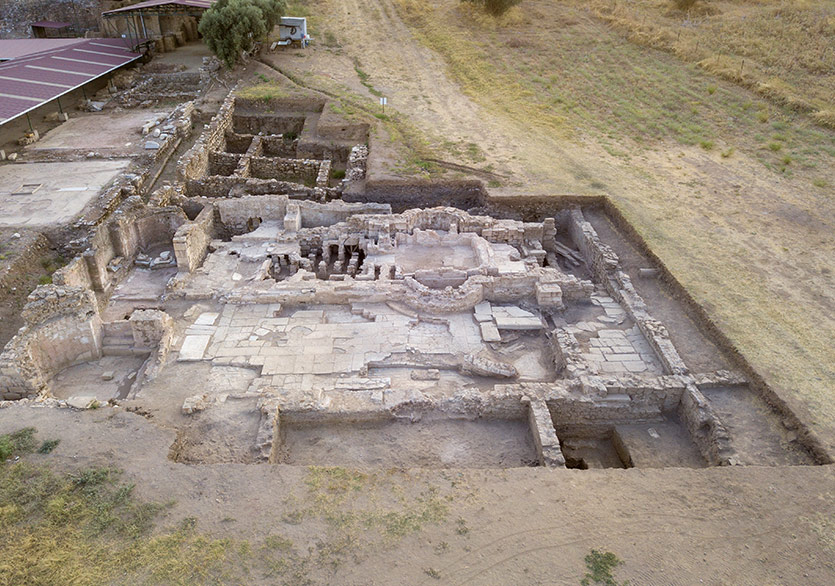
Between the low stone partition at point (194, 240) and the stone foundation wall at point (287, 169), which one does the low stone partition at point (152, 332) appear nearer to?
the low stone partition at point (194, 240)

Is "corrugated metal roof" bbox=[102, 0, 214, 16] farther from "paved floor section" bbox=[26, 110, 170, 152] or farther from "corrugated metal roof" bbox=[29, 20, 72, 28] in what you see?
"corrugated metal roof" bbox=[29, 20, 72, 28]

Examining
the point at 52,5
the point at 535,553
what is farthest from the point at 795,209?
the point at 52,5

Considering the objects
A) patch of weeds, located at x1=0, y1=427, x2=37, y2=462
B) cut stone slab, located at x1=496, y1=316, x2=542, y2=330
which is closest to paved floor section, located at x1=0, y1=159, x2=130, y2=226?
patch of weeds, located at x1=0, y1=427, x2=37, y2=462

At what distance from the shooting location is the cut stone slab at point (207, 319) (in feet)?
42.6

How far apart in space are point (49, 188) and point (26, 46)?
14654 mm

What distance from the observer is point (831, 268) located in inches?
572

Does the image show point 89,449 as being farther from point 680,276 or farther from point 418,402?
point 680,276

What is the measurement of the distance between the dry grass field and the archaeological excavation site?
4.12ft

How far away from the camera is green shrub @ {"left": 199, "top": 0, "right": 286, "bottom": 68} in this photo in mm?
27172

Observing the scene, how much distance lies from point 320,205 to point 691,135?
15.1 m

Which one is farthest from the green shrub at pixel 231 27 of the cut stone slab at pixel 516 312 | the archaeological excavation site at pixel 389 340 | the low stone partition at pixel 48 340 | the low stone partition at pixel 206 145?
the cut stone slab at pixel 516 312

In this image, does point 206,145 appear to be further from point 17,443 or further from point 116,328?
point 17,443

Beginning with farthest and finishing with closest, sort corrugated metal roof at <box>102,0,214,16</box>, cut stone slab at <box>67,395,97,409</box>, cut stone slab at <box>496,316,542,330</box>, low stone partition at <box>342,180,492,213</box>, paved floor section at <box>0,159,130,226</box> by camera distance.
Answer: corrugated metal roof at <box>102,0,214,16</box> < low stone partition at <box>342,180,492,213</box> < paved floor section at <box>0,159,130,226</box> < cut stone slab at <box>496,316,542,330</box> < cut stone slab at <box>67,395,97,409</box>

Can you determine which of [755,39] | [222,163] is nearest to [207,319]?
[222,163]
